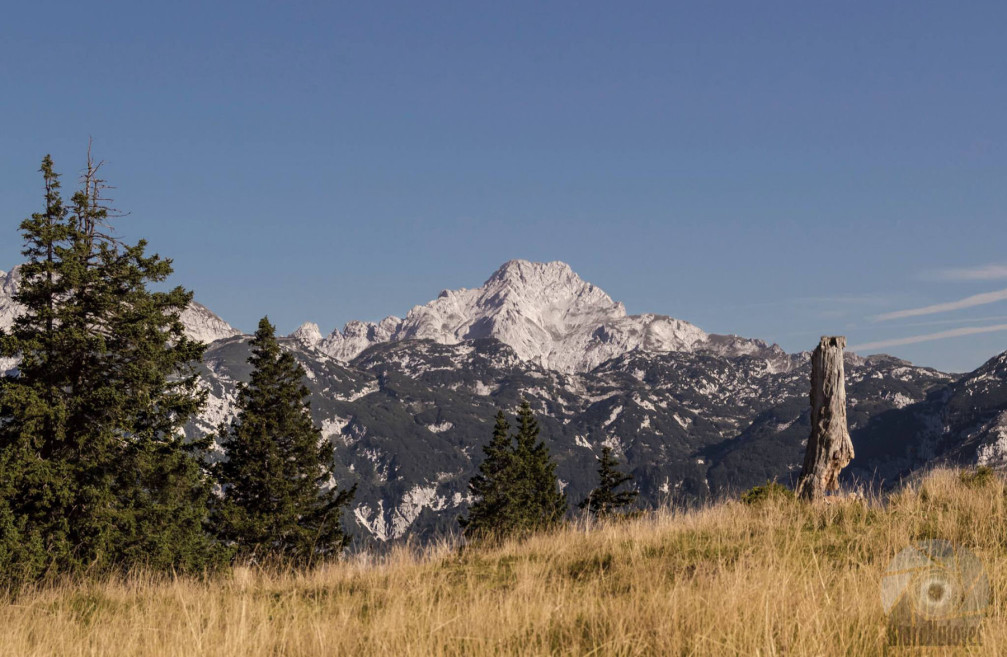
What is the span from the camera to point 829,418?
53.7 feet

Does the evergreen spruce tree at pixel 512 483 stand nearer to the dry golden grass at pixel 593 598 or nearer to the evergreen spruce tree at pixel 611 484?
the evergreen spruce tree at pixel 611 484

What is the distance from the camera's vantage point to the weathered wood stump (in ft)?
52.4

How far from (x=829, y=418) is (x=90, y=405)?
24.6 metres

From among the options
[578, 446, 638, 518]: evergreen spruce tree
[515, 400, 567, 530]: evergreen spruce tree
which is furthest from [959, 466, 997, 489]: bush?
[515, 400, 567, 530]: evergreen spruce tree

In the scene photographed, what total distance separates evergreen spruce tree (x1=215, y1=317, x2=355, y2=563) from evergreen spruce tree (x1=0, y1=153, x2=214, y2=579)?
34.0 ft

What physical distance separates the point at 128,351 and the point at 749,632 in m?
A: 27.2

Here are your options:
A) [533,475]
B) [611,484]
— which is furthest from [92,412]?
[611,484]

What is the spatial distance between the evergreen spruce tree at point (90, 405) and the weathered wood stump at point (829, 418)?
22629 mm

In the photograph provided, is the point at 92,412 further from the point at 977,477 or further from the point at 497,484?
the point at 497,484

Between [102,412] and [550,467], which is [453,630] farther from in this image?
[550,467]

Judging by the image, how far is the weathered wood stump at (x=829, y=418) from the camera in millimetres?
15977

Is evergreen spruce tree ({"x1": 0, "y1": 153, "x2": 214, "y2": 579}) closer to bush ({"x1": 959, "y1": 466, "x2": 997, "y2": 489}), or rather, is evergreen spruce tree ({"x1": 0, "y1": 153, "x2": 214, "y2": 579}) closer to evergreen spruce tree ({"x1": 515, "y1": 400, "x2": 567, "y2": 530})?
bush ({"x1": 959, "y1": 466, "x2": 997, "y2": 489})

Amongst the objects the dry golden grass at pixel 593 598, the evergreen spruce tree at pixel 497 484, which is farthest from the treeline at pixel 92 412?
the evergreen spruce tree at pixel 497 484

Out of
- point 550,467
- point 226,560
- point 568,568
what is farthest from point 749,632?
point 550,467
